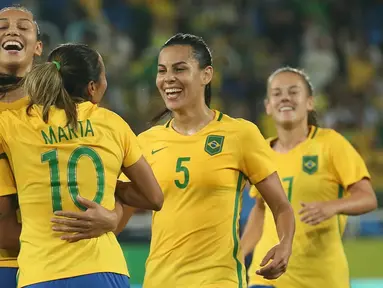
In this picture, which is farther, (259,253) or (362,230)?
(362,230)

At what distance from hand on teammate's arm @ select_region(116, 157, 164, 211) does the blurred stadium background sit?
819cm

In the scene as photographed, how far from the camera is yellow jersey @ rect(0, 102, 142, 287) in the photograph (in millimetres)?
3654

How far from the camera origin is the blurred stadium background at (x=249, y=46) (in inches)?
512

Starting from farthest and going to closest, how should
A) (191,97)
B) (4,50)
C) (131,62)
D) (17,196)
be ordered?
(131,62)
(191,97)
(4,50)
(17,196)

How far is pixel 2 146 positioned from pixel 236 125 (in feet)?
4.35

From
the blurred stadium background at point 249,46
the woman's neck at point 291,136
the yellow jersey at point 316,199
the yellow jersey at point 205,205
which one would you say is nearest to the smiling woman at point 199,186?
the yellow jersey at point 205,205

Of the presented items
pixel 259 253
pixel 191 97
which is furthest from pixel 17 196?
pixel 259 253

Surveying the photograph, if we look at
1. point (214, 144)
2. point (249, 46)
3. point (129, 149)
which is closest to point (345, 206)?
point (214, 144)

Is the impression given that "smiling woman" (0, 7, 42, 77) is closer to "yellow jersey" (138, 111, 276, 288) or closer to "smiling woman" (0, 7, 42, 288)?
"smiling woman" (0, 7, 42, 288)

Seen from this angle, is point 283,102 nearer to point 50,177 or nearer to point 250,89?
point 50,177

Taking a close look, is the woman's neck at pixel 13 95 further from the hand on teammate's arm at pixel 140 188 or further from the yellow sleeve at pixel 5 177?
the hand on teammate's arm at pixel 140 188

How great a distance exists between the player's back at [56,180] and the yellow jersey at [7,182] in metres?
0.07

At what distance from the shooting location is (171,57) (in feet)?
15.4

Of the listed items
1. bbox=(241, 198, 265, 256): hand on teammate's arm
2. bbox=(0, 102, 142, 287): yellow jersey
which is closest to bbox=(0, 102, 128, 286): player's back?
bbox=(0, 102, 142, 287): yellow jersey
